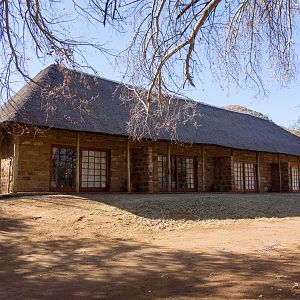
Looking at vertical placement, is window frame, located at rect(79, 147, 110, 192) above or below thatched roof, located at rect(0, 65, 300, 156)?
below

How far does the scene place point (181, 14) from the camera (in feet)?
19.0

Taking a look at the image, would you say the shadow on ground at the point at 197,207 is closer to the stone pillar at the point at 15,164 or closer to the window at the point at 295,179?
the stone pillar at the point at 15,164

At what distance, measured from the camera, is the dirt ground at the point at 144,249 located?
458 cm

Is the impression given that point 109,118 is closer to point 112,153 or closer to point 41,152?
point 112,153

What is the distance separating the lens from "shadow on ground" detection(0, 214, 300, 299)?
4398 millimetres

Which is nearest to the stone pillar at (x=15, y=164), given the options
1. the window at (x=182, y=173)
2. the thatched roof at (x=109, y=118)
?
the thatched roof at (x=109, y=118)

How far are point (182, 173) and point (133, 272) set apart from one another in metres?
12.7

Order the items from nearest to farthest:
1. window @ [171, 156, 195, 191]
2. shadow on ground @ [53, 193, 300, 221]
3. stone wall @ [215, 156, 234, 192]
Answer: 1. shadow on ground @ [53, 193, 300, 221]
2. window @ [171, 156, 195, 191]
3. stone wall @ [215, 156, 234, 192]

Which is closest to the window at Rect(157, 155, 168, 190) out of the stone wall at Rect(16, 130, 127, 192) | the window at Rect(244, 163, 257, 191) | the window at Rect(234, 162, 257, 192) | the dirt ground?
the stone wall at Rect(16, 130, 127, 192)

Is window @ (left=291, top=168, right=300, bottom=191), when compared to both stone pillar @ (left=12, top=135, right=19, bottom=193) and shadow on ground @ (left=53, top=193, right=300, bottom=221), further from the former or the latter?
stone pillar @ (left=12, top=135, right=19, bottom=193)

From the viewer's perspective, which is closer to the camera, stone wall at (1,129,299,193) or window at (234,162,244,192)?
stone wall at (1,129,299,193)

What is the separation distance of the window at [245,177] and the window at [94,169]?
8164mm

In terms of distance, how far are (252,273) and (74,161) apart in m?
10.2

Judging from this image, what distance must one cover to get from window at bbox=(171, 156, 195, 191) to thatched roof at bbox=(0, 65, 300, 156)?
153 centimetres
